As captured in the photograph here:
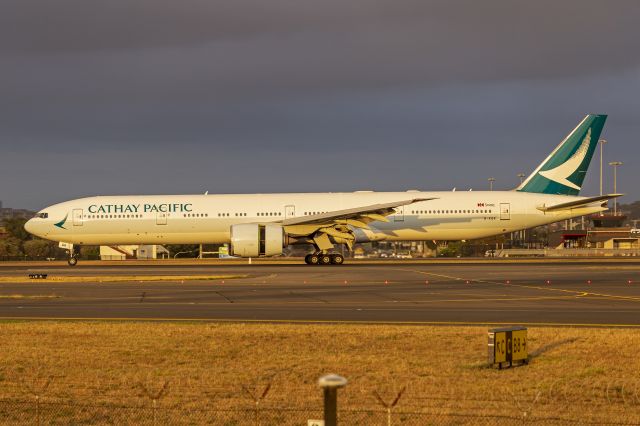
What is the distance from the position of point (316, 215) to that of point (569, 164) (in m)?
18.5

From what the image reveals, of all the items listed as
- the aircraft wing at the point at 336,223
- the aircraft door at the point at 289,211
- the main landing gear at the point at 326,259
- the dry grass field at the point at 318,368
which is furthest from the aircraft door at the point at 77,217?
the dry grass field at the point at 318,368

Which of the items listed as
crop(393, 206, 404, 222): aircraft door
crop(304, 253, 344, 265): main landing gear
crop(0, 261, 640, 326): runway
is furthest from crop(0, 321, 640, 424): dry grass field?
crop(393, 206, 404, 222): aircraft door

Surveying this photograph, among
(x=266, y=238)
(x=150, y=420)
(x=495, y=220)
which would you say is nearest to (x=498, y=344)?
(x=150, y=420)

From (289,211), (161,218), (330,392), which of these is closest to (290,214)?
(289,211)

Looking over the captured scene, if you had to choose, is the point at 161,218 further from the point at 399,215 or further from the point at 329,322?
the point at 329,322

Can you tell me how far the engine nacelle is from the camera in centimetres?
4522

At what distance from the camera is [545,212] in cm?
4994

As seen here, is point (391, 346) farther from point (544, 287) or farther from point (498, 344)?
point (544, 287)

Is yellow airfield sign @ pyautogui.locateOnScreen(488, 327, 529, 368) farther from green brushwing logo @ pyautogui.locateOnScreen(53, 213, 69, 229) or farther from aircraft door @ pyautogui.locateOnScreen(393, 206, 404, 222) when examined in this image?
green brushwing logo @ pyautogui.locateOnScreen(53, 213, 69, 229)

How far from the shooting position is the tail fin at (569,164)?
171 feet

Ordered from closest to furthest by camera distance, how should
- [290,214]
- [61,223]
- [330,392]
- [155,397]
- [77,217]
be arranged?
[330,392] → [155,397] → [290,214] → [77,217] → [61,223]

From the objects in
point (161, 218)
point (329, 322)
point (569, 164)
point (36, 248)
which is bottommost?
point (329, 322)

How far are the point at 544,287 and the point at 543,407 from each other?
20634 mm

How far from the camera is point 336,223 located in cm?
4681
